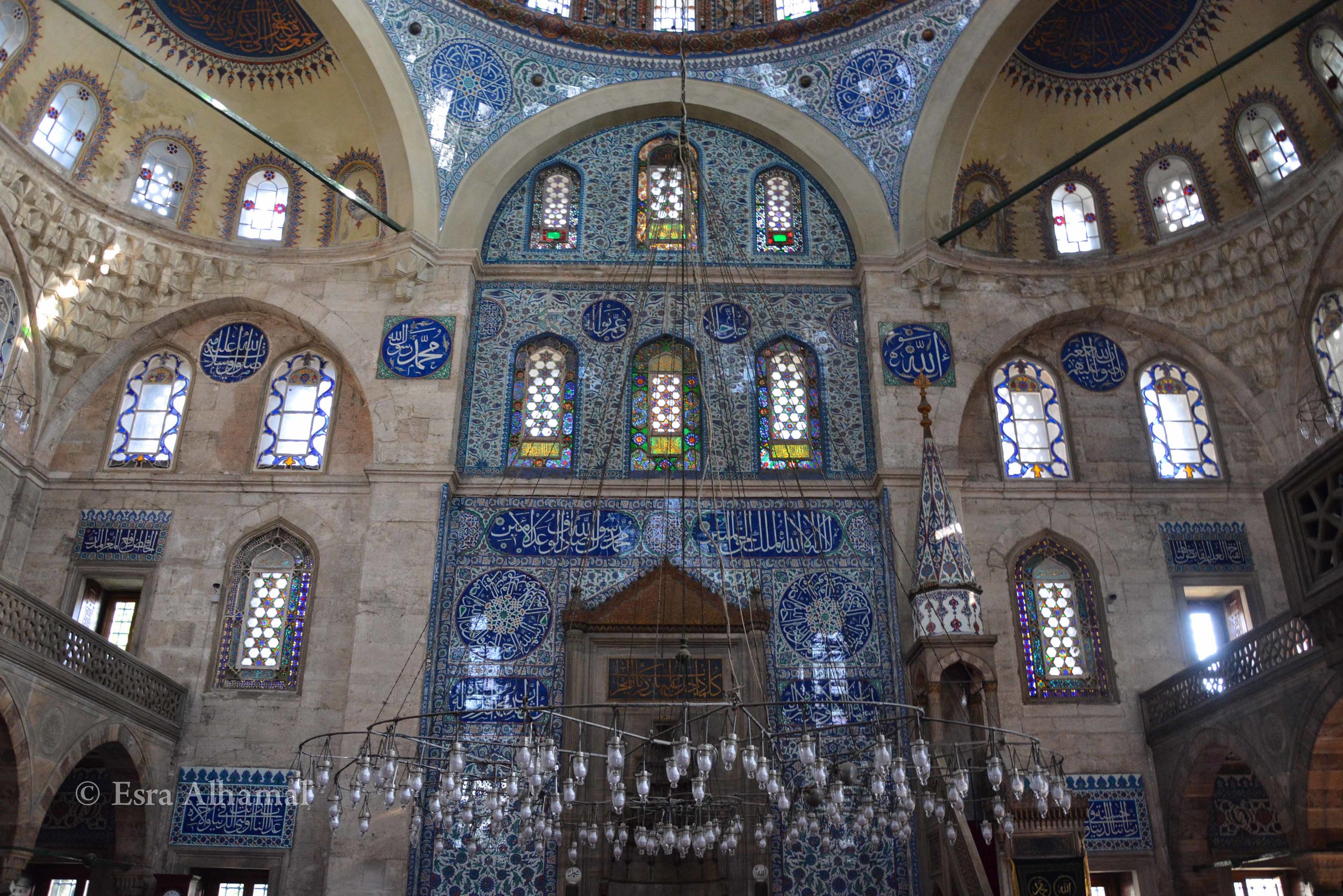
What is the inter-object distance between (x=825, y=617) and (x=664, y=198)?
159 inches

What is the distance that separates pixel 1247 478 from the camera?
368 inches

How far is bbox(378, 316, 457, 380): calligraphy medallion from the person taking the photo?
30.6 ft

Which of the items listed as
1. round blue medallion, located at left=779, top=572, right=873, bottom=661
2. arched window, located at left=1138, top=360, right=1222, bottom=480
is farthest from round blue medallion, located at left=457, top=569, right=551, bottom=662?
→ arched window, located at left=1138, top=360, right=1222, bottom=480

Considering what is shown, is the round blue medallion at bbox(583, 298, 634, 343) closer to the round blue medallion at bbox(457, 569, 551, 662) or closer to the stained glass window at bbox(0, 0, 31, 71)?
the round blue medallion at bbox(457, 569, 551, 662)

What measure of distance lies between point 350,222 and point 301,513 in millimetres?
2603

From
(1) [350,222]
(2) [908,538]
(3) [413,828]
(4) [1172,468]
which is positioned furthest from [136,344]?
(4) [1172,468]

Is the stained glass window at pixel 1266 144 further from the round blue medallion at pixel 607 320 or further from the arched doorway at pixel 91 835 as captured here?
the arched doorway at pixel 91 835

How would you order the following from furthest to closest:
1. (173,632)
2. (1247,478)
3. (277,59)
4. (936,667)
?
(277,59), (1247,478), (173,632), (936,667)

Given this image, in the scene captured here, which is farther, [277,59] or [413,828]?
[277,59]

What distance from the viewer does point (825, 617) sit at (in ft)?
28.7

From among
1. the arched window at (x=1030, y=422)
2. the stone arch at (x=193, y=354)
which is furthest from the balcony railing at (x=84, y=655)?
the arched window at (x=1030, y=422)

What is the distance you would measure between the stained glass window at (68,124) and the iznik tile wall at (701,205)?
3.22 meters

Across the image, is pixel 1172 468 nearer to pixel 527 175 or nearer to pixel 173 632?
pixel 527 175

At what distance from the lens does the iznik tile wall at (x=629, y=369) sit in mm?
9305
